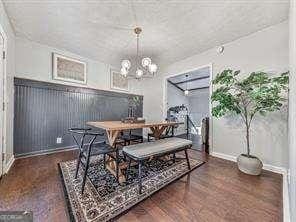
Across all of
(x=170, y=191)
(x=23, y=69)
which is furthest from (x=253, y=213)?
(x=23, y=69)

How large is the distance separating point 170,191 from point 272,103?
192 centimetres

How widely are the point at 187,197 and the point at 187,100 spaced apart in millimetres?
7450

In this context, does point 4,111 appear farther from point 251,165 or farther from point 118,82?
point 251,165

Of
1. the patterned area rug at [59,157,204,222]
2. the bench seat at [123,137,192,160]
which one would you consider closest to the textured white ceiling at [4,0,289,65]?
the bench seat at [123,137,192,160]

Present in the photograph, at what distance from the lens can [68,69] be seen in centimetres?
356

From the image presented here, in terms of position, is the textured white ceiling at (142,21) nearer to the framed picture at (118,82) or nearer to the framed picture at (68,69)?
the framed picture at (68,69)

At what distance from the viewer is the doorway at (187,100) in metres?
5.70

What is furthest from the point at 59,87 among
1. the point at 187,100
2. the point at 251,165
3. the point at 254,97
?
the point at 187,100

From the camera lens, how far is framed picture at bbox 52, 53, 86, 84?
3.35 m

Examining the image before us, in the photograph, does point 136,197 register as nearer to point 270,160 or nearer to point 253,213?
point 253,213

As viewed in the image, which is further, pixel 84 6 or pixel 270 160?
pixel 270 160

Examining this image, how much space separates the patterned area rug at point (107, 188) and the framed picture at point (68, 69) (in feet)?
6.59

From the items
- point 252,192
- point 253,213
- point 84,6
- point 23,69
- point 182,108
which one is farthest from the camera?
point 182,108

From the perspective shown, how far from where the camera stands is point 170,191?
5.84 feet
